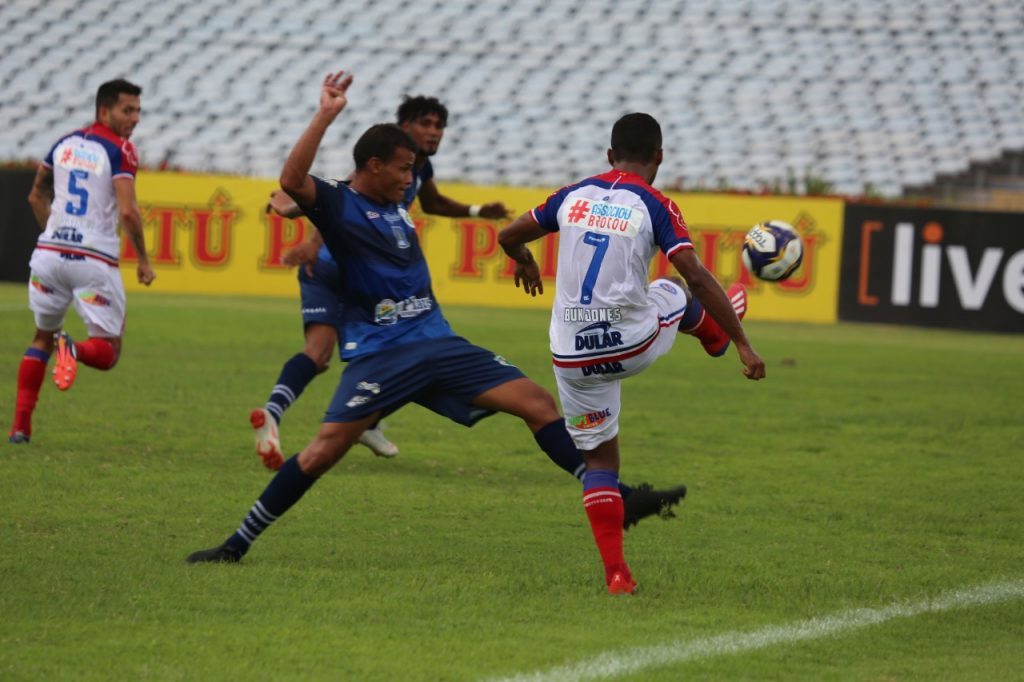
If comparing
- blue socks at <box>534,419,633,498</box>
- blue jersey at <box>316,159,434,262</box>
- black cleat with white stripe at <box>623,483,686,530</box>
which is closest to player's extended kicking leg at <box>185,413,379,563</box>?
blue socks at <box>534,419,633,498</box>

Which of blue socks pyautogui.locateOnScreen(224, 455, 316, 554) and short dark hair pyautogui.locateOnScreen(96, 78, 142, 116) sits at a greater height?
short dark hair pyautogui.locateOnScreen(96, 78, 142, 116)

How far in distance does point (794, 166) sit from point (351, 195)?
20.0 meters

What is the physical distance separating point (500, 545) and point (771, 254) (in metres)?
1.93

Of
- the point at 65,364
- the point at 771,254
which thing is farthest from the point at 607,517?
the point at 65,364

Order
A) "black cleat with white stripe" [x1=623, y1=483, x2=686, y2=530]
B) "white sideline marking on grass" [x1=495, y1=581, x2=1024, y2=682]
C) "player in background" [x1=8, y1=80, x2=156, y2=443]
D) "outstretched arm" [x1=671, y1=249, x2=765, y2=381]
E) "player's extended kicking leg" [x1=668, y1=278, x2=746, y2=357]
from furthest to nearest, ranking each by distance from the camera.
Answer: "player in background" [x1=8, y1=80, x2=156, y2=443], "player's extended kicking leg" [x1=668, y1=278, x2=746, y2=357], "black cleat with white stripe" [x1=623, y1=483, x2=686, y2=530], "outstretched arm" [x1=671, y1=249, x2=765, y2=381], "white sideline marking on grass" [x1=495, y1=581, x2=1024, y2=682]

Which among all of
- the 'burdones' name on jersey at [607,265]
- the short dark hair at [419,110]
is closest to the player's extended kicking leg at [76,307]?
the short dark hair at [419,110]

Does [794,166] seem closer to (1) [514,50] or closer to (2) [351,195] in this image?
(1) [514,50]

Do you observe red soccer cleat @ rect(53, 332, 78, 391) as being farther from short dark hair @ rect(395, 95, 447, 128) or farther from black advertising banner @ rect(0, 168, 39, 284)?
black advertising banner @ rect(0, 168, 39, 284)

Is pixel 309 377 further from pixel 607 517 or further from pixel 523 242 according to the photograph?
pixel 607 517

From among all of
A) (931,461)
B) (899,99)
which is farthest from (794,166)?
(931,461)

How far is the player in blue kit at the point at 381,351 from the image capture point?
5531 mm

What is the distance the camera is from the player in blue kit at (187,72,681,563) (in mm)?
5531

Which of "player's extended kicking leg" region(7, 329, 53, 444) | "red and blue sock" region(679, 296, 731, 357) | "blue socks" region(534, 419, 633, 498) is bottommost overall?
"player's extended kicking leg" region(7, 329, 53, 444)

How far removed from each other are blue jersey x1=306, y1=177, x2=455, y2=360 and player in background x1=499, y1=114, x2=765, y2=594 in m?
0.55
